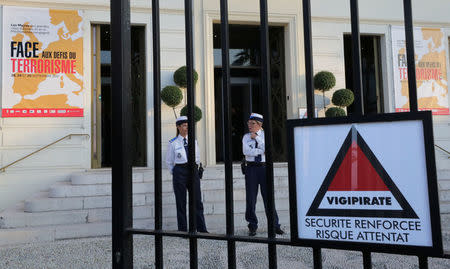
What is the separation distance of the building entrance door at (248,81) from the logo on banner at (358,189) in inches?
330

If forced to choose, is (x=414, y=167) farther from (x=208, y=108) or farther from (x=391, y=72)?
(x=391, y=72)

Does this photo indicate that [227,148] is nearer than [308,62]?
No

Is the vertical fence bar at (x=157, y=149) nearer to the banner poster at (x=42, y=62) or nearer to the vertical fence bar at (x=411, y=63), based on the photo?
the vertical fence bar at (x=411, y=63)

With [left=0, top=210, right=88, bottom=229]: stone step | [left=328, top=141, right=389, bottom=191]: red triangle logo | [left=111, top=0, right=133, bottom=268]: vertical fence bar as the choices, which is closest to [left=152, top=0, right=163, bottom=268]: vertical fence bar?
[left=111, top=0, right=133, bottom=268]: vertical fence bar

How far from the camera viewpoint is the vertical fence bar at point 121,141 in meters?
1.43

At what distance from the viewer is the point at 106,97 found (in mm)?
9055

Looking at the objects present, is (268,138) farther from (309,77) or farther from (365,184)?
(365,184)

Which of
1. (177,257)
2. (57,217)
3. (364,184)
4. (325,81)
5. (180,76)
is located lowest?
(177,257)

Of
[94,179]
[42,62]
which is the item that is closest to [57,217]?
[94,179]

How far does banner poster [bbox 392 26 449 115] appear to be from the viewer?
31.0ft

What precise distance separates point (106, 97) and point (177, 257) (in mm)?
6095

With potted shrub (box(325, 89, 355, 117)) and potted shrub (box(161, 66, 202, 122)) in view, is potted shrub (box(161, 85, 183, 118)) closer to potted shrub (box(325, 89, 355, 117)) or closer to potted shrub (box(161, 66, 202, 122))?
potted shrub (box(161, 66, 202, 122))

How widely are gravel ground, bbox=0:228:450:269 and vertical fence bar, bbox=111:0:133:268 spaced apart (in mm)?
2467

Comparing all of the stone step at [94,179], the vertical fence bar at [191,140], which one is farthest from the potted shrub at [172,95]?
the vertical fence bar at [191,140]
